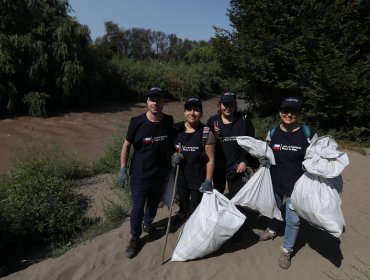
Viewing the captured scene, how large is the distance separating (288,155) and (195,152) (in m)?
0.95

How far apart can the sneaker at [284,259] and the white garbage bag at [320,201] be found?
1.78 ft

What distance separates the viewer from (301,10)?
30.0 feet

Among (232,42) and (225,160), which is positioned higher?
(232,42)

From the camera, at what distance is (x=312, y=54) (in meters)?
9.27

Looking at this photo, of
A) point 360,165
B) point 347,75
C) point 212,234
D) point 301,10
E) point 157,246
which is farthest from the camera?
point 301,10

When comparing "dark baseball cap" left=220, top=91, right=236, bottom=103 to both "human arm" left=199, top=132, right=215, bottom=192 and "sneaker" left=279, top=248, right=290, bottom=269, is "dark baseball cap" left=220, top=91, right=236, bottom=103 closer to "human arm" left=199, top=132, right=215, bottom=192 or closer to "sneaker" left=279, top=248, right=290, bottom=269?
"human arm" left=199, top=132, right=215, bottom=192

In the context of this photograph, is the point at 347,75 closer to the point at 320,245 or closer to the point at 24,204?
the point at 320,245

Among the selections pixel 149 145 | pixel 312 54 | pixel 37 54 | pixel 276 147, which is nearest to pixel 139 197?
pixel 149 145

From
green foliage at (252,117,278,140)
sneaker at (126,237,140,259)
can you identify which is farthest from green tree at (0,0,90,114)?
sneaker at (126,237,140,259)

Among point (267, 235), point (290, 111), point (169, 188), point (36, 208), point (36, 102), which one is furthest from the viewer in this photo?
point (36, 102)

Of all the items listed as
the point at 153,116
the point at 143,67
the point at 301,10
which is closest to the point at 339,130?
the point at 301,10

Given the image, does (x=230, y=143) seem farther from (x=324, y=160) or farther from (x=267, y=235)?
(x=267, y=235)

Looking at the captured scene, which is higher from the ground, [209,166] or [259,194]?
[209,166]

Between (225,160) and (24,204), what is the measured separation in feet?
9.56
